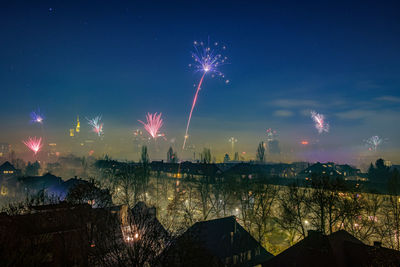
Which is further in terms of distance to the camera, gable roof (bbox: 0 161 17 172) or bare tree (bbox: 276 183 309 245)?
gable roof (bbox: 0 161 17 172)

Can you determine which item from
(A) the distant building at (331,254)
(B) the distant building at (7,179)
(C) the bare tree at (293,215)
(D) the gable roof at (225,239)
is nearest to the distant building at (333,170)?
(C) the bare tree at (293,215)

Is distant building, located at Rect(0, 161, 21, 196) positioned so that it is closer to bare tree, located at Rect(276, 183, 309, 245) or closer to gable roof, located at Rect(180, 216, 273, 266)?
gable roof, located at Rect(180, 216, 273, 266)

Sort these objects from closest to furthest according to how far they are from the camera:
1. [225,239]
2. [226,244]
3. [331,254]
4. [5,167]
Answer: [331,254] → [226,244] → [225,239] → [5,167]

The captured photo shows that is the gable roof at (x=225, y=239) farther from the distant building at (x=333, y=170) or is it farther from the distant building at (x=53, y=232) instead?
the distant building at (x=333, y=170)

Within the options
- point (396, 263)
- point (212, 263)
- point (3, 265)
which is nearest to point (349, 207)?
point (396, 263)

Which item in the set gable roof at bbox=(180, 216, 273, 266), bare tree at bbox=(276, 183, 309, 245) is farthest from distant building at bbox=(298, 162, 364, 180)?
gable roof at bbox=(180, 216, 273, 266)

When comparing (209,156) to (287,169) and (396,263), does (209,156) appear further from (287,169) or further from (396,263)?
(396,263)

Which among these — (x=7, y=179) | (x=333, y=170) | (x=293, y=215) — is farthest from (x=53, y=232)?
(x=333, y=170)

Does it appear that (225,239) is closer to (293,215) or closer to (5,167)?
(293,215)

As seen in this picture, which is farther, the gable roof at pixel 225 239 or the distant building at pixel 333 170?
the distant building at pixel 333 170
